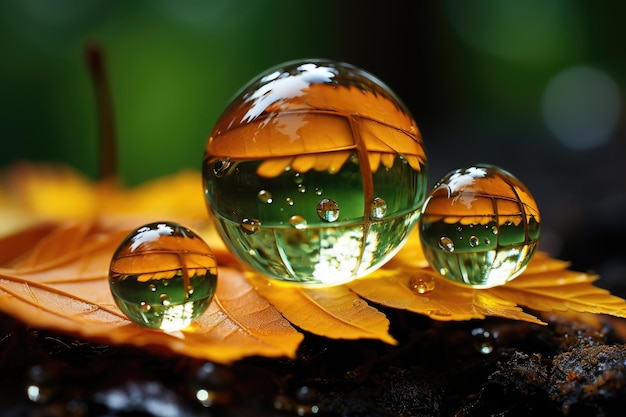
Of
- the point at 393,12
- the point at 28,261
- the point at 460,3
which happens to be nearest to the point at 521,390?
the point at 28,261

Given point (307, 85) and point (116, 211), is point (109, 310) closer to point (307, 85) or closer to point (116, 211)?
point (307, 85)

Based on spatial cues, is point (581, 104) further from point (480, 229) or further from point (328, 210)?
point (328, 210)

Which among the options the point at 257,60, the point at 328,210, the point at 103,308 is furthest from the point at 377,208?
the point at 257,60

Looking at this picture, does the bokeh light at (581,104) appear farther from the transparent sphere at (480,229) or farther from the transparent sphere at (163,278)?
the transparent sphere at (163,278)

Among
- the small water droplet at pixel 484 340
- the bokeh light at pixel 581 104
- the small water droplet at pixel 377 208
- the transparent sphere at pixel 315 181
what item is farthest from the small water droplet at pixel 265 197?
the bokeh light at pixel 581 104

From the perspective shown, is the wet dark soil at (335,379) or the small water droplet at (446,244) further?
the small water droplet at (446,244)
